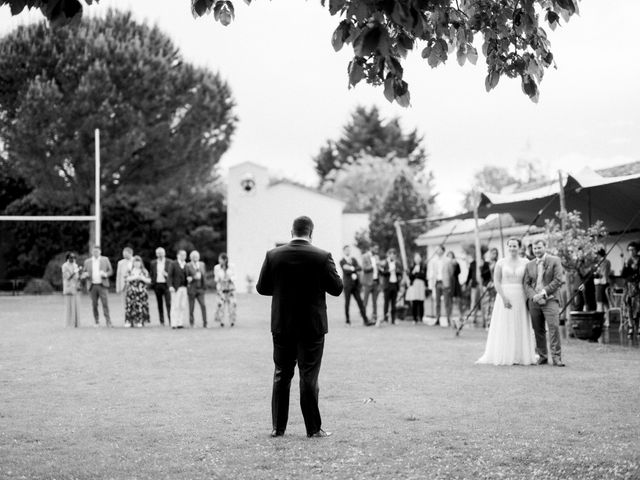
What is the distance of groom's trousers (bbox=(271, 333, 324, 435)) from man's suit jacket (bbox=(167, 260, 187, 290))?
548 inches

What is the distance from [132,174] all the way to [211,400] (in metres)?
35.8

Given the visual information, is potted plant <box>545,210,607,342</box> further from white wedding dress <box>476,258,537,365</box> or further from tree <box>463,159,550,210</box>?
tree <box>463,159,550,210</box>

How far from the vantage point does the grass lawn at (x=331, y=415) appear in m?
6.41

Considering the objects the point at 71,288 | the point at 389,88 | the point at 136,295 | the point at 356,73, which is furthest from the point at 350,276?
the point at 356,73

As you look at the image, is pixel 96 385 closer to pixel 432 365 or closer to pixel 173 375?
pixel 173 375

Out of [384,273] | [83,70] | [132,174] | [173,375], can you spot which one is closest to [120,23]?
[83,70]

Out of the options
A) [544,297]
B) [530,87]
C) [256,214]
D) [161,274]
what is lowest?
[544,297]

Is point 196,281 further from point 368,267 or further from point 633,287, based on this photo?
point 633,287

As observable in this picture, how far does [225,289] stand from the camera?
22.1 m

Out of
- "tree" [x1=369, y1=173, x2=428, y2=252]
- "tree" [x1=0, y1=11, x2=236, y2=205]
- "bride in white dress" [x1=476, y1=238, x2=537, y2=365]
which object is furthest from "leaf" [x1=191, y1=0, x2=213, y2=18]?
"tree" [x1=0, y1=11, x2=236, y2=205]

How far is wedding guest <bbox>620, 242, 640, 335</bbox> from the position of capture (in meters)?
17.5

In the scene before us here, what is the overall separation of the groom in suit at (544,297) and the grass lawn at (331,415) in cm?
56

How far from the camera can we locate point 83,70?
40.7 m

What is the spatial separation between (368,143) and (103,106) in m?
45.0
